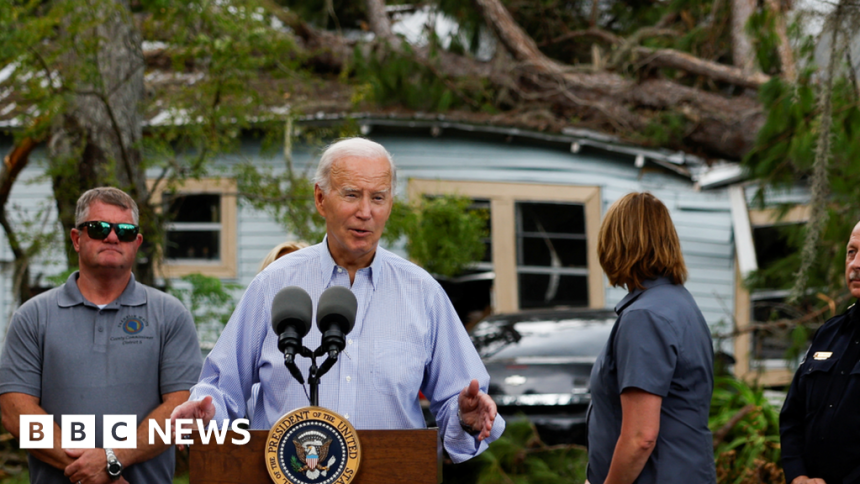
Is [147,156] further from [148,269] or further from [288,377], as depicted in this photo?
[288,377]

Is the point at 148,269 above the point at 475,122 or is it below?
below

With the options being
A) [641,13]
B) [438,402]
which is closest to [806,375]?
[438,402]

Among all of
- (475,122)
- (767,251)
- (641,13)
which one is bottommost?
(767,251)

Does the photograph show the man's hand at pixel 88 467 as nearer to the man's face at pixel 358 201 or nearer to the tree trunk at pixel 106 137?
the man's face at pixel 358 201

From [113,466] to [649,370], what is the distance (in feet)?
6.68

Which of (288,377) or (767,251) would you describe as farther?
(767,251)

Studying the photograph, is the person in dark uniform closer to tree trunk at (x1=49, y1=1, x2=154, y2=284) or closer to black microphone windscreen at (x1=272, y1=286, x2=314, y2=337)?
black microphone windscreen at (x1=272, y1=286, x2=314, y2=337)

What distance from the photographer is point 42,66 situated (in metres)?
6.06

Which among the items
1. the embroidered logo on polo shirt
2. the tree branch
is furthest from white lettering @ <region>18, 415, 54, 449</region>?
the tree branch

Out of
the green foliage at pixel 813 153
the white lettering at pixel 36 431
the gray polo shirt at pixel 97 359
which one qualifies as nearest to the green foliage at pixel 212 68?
the gray polo shirt at pixel 97 359

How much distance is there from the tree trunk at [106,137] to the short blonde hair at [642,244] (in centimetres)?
457

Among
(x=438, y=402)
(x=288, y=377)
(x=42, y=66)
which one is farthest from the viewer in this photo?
(x=42, y=66)

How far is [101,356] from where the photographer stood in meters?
3.49

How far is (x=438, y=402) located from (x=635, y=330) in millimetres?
750
